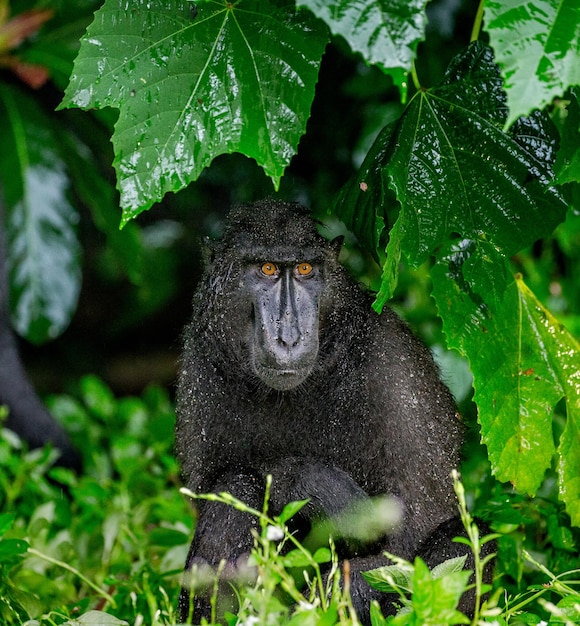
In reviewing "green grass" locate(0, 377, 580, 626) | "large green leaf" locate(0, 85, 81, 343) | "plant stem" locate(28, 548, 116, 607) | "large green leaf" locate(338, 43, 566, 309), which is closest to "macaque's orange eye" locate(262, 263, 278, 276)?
"large green leaf" locate(338, 43, 566, 309)

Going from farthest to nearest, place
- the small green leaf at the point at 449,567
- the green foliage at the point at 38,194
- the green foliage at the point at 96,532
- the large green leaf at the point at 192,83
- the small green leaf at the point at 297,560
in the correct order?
the green foliage at the point at 38,194, the green foliage at the point at 96,532, the large green leaf at the point at 192,83, the small green leaf at the point at 449,567, the small green leaf at the point at 297,560

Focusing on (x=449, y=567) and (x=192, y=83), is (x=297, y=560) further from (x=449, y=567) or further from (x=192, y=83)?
(x=192, y=83)

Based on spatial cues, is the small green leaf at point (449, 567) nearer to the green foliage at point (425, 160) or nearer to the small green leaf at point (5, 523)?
the green foliage at point (425, 160)

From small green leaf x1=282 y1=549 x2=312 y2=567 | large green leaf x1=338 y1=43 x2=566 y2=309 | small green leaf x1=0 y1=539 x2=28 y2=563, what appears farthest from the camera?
small green leaf x1=0 y1=539 x2=28 y2=563

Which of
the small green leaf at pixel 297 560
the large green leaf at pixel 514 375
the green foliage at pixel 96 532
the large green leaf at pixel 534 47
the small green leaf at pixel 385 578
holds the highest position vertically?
the large green leaf at pixel 534 47

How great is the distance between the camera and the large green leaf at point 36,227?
608 cm

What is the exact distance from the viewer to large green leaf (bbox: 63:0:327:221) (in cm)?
288

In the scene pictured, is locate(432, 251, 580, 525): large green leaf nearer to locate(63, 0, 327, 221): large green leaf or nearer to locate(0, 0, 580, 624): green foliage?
locate(0, 0, 580, 624): green foliage

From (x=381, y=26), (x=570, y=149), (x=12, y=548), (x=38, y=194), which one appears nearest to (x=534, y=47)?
(x=381, y=26)

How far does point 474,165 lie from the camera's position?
3.17m

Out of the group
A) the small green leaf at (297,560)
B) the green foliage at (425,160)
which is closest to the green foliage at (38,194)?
the green foliage at (425,160)

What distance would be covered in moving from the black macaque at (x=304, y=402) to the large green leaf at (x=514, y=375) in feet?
0.84

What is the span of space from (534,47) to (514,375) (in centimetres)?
129

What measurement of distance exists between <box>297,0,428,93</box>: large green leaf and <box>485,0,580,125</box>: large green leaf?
7.6 inches
